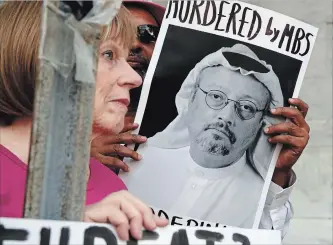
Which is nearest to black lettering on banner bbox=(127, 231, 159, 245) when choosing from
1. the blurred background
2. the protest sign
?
the protest sign

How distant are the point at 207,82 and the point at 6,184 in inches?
15.9

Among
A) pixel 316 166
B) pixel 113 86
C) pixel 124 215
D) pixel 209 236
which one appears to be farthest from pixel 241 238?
pixel 316 166

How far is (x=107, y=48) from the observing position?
48.2 inches

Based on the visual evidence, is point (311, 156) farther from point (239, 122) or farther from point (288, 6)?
point (239, 122)

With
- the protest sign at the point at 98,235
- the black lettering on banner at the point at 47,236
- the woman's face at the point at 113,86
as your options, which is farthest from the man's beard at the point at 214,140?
the black lettering on banner at the point at 47,236

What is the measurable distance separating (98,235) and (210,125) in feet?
1.30

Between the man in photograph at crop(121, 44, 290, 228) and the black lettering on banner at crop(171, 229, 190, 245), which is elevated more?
the man in photograph at crop(121, 44, 290, 228)

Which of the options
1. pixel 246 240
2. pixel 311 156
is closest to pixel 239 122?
pixel 246 240

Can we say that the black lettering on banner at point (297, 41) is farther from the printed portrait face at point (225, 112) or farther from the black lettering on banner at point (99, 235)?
the black lettering on banner at point (99, 235)

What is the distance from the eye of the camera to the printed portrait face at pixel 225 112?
4.15 ft

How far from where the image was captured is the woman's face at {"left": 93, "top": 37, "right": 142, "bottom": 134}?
1215mm

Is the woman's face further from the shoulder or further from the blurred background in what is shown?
the blurred background

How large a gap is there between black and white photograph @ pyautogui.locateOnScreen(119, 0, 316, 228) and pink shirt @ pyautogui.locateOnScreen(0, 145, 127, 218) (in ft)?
0.21

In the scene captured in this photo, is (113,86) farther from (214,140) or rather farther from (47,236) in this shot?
(47,236)
